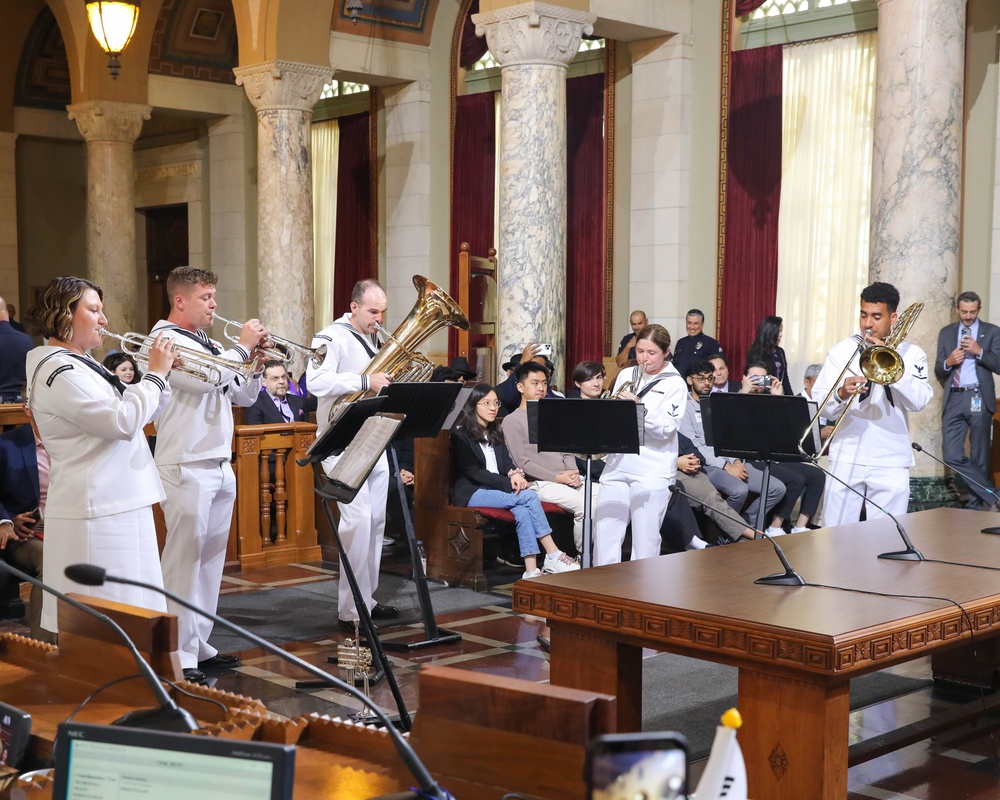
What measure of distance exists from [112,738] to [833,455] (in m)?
4.79

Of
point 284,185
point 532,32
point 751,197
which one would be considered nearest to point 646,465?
point 532,32

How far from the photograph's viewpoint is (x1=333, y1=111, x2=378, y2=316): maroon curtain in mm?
15359

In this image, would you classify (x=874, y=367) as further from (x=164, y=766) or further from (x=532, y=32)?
(x=532, y=32)

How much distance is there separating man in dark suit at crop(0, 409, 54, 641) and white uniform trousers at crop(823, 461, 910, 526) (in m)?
3.95

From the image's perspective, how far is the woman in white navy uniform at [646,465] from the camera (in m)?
6.00

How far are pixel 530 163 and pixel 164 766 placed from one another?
29.9 ft

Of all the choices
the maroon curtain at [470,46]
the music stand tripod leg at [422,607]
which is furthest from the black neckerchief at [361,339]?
the maroon curtain at [470,46]

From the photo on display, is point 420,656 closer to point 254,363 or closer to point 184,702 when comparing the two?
point 254,363

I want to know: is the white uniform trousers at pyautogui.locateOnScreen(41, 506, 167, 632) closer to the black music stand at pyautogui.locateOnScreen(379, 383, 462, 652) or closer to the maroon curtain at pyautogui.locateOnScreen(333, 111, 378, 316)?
the black music stand at pyautogui.locateOnScreen(379, 383, 462, 652)

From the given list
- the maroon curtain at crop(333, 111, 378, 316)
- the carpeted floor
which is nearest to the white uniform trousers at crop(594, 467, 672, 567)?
the carpeted floor

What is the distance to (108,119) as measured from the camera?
14500 millimetres

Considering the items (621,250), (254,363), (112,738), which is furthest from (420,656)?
(621,250)

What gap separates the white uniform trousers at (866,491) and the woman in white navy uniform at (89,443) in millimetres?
3338

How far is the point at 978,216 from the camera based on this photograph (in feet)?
33.7
